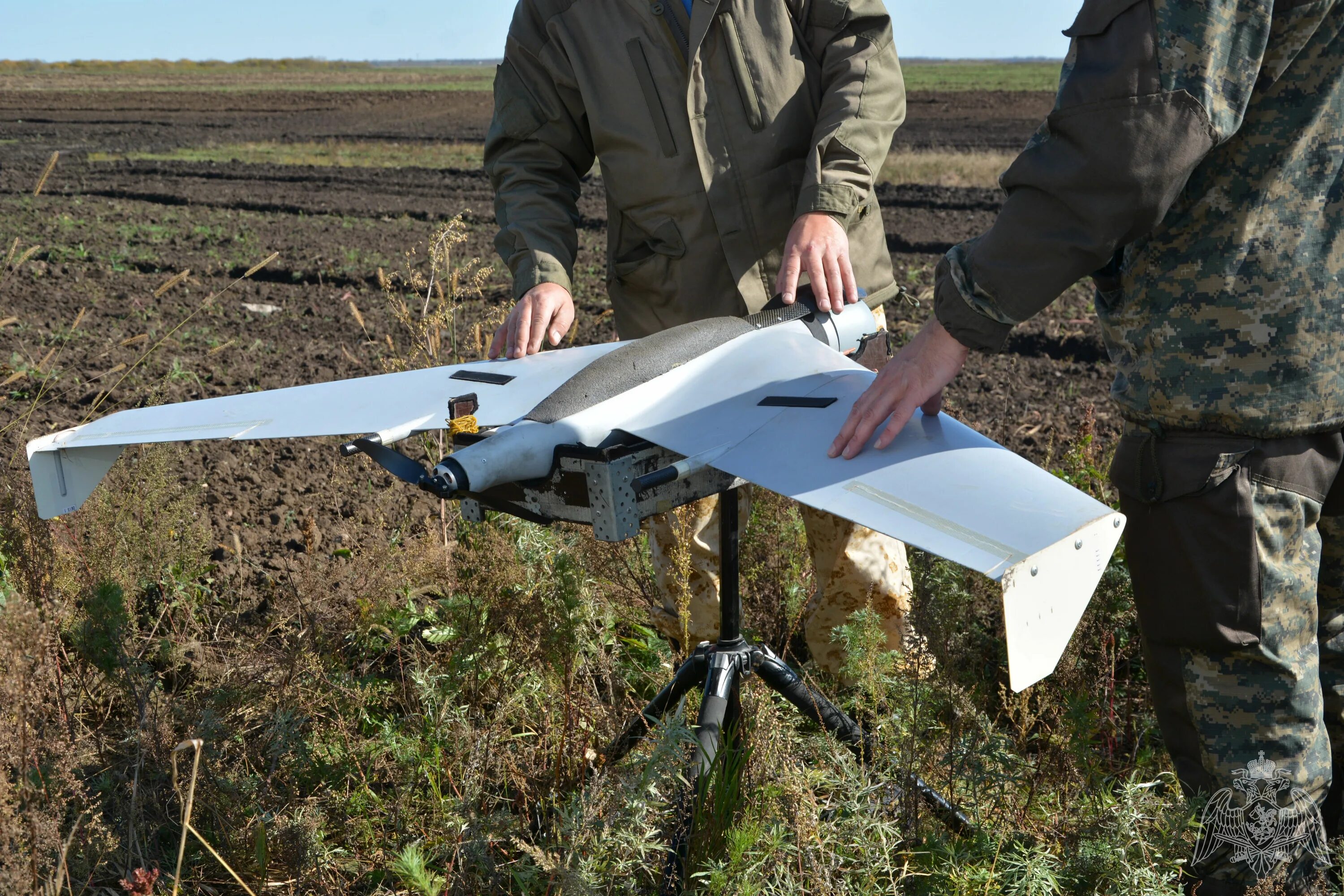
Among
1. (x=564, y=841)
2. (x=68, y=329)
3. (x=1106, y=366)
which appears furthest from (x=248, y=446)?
(x=1106, y=366)

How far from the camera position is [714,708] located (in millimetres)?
2221

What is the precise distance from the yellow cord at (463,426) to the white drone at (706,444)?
0.16 feet

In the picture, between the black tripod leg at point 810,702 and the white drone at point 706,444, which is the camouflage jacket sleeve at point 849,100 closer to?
the white drone at point 706,444

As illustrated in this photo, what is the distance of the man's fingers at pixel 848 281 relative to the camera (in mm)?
2539

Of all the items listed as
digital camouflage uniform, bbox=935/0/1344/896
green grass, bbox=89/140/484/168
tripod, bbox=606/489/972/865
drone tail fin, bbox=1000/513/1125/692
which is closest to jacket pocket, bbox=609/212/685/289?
tripod, bbox=606/489/972/865

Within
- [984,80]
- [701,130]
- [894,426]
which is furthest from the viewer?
[984,80]

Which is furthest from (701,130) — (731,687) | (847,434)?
(731,687)

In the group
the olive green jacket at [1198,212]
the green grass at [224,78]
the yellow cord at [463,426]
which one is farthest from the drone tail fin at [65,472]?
the green grass at [224,78]

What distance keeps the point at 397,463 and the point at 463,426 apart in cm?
16

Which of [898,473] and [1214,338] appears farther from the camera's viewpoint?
[1214,338]

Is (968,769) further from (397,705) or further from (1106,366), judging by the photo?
(1106,366)

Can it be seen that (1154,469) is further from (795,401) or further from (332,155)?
(332,155)

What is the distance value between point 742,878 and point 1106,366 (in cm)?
578

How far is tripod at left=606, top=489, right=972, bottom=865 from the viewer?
225 cm
